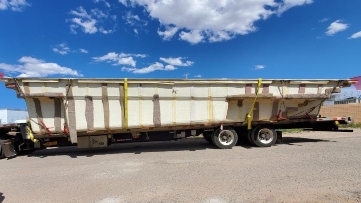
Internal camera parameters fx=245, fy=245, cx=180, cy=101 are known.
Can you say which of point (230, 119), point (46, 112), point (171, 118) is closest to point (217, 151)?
point (230, 119)

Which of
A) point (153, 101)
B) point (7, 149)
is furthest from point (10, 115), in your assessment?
point (153, 101)

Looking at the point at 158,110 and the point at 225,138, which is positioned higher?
the point at 158,110

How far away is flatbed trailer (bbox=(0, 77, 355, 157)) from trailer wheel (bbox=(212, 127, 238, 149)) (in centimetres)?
4

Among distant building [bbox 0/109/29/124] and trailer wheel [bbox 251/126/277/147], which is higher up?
distant building [bbox 0/109/29/124]

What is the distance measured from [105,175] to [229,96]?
5510 millimetres

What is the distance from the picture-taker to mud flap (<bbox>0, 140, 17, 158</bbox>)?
913cm

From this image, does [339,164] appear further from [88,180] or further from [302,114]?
[88,180]

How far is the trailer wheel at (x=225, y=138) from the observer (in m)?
9.82

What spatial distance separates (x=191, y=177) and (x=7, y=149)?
7565 mm

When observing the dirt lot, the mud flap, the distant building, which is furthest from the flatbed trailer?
the distant building

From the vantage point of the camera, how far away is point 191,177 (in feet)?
19.2

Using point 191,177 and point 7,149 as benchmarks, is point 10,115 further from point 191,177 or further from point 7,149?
point 191,177

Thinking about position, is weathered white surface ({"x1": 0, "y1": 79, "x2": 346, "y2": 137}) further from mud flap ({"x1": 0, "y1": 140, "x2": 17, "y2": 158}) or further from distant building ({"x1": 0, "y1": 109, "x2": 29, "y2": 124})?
distant building ({"x1": 0, "y1": 109, "x2": 29, "y2": 124})

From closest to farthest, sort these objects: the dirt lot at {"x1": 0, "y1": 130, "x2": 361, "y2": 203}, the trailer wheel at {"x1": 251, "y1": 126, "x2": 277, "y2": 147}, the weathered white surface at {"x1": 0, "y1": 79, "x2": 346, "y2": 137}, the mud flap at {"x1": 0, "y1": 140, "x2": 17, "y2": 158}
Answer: the dirt lot at {"x1": 0, "y1": 130, "x2": 361, "y2": 203}, the weathered white surface at {"x1": 0, "y1": 79, "x2": 346, "y2": 137}, the mud flap at {"x1": 0, "y1": 140, "x2": 17, "y2": 158}, the trailer wheel at {"x1": 251, "y1": 126, "x2": 277, "y2": 147}
